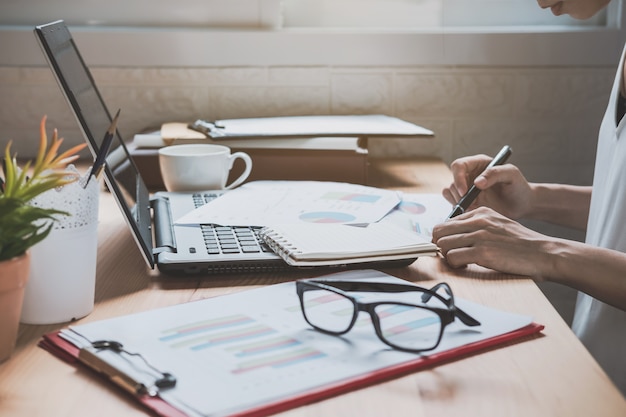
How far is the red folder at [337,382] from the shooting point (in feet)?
1.89

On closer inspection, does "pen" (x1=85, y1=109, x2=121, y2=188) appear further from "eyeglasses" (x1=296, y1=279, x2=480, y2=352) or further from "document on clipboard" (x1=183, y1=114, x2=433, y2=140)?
"document on clipboard" (x1=183, y1=114, x2=433, y2=140)

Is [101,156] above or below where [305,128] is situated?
above

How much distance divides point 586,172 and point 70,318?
1.32 metres

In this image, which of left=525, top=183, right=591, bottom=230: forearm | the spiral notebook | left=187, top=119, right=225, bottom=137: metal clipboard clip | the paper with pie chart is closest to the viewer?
the spiral notebook

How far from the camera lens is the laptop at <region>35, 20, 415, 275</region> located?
0.89m

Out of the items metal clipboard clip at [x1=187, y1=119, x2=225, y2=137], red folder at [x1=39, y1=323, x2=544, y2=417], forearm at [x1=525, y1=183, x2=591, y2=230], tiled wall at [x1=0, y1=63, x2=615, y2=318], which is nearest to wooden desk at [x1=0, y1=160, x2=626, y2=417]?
red folder at [x1=39, y1=323, x2=544, y2=417]

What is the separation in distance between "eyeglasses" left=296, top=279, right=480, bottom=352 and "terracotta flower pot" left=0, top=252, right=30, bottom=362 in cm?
24

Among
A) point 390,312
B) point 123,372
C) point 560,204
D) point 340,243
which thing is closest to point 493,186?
point 560,204

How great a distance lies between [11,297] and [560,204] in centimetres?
95

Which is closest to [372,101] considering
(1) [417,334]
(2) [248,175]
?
(2) [248,175]

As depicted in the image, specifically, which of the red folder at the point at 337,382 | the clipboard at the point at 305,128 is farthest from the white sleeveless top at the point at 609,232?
the red folder at the point at 337,382

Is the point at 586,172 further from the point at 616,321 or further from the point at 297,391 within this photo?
the point at 297,391

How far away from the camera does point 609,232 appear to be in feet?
3.83

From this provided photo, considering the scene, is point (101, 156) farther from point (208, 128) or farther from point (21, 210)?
point (208, 128)
